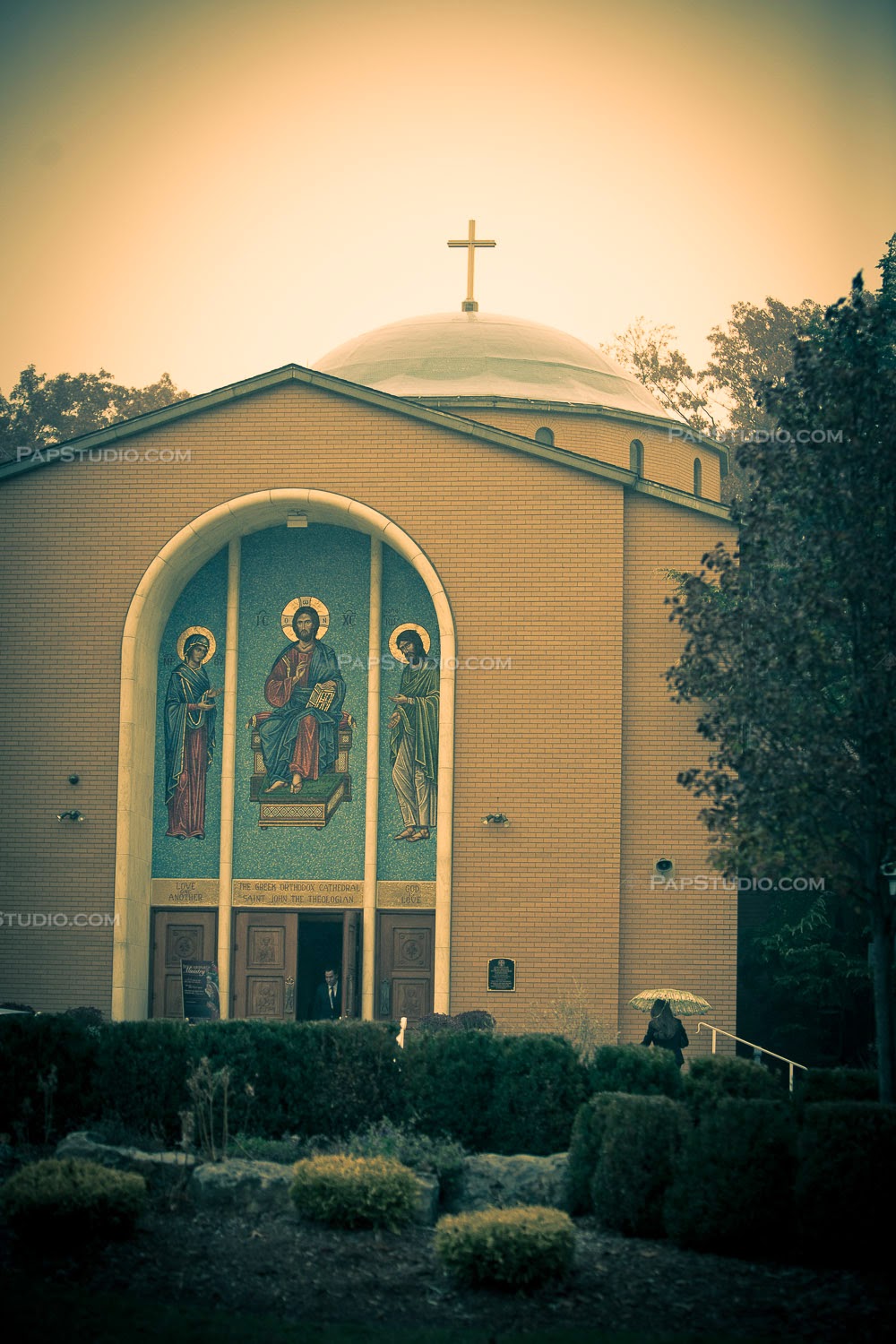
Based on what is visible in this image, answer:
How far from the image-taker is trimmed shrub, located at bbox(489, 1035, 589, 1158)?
12922 mm

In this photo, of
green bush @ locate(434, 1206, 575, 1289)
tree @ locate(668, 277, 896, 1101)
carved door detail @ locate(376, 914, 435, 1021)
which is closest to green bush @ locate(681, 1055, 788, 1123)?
tree @ locate(668, 277, 896, 1101)

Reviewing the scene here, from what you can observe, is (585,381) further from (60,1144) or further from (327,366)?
(60,1144)

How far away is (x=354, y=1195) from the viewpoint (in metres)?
10.5

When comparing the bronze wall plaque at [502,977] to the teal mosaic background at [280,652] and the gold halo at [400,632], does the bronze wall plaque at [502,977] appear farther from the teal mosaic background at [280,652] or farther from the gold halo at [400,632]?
the gold halo at [400,632]

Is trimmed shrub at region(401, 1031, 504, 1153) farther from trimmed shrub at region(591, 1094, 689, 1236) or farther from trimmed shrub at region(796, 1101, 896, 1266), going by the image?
trimmed shrub at region(796, 1101, 896, 1266)

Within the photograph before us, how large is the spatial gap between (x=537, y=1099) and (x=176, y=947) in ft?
31.6

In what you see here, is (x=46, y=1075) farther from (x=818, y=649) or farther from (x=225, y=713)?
(x=225, y=713)

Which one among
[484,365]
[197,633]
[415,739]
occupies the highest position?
[484,365]

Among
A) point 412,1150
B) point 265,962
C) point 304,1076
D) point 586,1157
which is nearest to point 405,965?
point 265,962

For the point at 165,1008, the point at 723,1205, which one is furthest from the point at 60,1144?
the point at 165,1008

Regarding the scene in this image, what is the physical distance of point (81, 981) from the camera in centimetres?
2038

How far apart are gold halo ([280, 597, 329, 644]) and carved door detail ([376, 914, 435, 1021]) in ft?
13.1

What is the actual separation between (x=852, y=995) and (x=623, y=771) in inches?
217

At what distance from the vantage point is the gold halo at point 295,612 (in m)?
22.0
